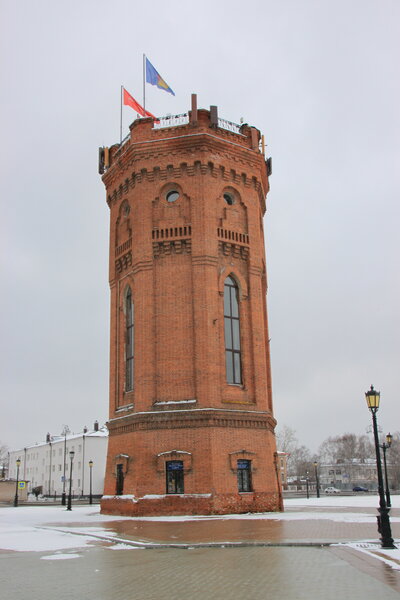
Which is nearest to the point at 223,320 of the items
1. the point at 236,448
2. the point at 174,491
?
the point at 236,448

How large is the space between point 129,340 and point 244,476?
8453mm

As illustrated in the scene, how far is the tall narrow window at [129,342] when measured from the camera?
2798 cm

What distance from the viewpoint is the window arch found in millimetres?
27969

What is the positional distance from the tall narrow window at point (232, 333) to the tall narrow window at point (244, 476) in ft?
11.8

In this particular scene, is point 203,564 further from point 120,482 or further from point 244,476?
point 120,482

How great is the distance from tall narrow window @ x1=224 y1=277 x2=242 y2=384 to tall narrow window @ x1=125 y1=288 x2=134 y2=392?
15.3 ft

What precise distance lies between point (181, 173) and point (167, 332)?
7.72 m

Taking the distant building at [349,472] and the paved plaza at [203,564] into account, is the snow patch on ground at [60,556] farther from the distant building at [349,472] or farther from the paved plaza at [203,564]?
the distant building at [349,472]

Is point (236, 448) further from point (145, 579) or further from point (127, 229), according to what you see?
point (145, 579)

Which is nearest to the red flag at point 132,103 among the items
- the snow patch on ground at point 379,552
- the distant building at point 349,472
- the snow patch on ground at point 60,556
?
the snow patch on ground at point 60,556

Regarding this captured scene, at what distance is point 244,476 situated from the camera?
81.6ft

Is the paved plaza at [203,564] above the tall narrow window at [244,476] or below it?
below

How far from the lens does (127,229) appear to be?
29469mm

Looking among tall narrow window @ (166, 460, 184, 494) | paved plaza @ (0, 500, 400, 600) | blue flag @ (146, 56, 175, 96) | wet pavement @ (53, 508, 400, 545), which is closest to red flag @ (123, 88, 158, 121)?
blue flag @ (146, 56, 175, 96)
